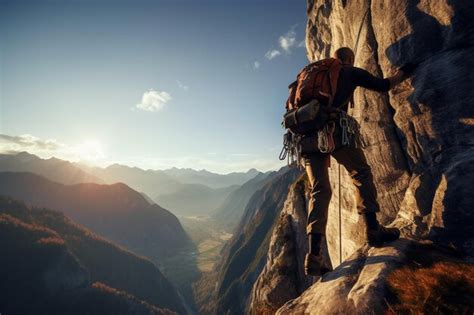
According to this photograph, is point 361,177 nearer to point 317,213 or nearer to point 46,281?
point 317,213

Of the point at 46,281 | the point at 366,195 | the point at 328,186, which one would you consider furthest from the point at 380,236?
A: the point at 46,281

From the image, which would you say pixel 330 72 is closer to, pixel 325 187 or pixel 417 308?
pixel 325 187

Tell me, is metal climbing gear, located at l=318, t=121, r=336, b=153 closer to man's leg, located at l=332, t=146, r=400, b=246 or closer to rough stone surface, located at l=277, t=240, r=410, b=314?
man's leg, located at l=332, t=146, r=400, b=246

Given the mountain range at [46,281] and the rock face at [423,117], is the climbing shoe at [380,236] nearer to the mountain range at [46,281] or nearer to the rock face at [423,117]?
the rock face at [423,117]

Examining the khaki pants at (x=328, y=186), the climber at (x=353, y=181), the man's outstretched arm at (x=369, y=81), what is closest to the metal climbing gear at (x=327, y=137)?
the climber at (x=353, y=181)

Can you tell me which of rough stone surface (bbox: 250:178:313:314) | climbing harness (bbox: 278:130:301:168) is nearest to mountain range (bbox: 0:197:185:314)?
rough stone surface (bbox: 250:178:313:314)

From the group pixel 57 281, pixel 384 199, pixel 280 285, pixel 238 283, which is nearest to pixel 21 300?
pixel 57 281

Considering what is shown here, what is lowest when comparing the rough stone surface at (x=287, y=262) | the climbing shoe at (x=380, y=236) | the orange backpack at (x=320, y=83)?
the rough stone surface at (x=287, y=262)
